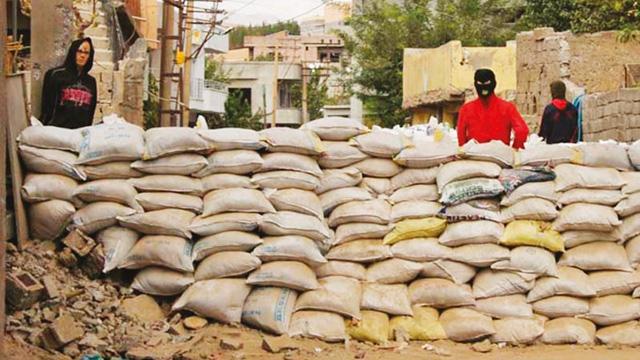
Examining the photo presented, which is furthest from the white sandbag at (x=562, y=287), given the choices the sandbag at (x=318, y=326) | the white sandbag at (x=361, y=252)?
the sandbag at (x=318, y=326)

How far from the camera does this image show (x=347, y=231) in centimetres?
685

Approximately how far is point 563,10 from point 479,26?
5.63 metres

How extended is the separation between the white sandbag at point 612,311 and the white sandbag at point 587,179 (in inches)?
26.7

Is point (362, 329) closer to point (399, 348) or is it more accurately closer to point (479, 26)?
point (399, 348)

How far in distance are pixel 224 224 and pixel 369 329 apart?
101 centimetres

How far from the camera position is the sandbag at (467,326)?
6.56m

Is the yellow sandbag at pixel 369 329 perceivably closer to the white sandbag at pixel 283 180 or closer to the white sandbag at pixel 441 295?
the white sandbag at pixel 441 295

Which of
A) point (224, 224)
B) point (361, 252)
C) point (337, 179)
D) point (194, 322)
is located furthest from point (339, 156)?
point (194, 322)

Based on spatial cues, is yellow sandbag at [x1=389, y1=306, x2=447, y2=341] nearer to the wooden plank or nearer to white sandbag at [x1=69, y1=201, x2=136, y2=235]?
white sandbag at [x1=69, y1=201, x2=136, y2=235]

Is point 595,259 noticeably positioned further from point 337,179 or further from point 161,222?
point 161,222

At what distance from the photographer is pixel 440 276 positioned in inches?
266

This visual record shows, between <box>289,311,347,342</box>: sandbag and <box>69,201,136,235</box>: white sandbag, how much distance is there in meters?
1.14

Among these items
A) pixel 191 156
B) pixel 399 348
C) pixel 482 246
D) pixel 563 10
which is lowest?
pixel 399 348

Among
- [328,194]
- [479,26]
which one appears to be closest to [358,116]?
[479,26]
